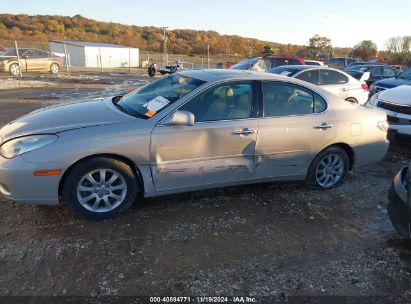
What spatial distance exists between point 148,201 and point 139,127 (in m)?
0.99

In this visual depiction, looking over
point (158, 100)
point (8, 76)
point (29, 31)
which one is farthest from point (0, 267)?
point (29, 31)

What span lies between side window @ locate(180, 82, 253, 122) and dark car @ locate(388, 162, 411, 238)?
65.5 inches

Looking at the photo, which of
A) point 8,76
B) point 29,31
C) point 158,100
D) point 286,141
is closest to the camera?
point 158,100

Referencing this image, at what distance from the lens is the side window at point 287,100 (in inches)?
172

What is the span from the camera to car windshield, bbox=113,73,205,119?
3994mm

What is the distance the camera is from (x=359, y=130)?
4.86m

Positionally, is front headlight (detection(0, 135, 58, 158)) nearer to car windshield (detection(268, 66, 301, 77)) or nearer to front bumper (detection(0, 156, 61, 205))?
front bumper (detection(0, 156, 61, 205))

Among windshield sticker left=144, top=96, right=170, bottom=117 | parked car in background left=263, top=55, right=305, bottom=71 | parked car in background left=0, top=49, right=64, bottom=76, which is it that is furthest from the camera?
parked car in background left=0, top=49, right=64, bottom=76

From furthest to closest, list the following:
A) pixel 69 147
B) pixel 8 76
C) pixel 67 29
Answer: pixel 67 29
pixel 8 76
pixel 69 147

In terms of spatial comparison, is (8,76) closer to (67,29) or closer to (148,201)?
(148,201)

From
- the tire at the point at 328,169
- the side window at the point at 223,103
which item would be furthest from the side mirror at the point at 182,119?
the tire at the point at 328,169

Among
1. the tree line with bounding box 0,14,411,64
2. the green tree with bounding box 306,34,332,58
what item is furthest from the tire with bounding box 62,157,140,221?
the green tree with bounding box 306,34,332,58

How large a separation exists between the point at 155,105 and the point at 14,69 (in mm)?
→ 19358

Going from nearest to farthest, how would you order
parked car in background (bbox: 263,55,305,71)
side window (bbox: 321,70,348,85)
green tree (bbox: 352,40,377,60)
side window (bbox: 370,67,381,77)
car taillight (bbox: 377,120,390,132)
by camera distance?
car taillight (bbox: 377,120,390,132), side window (bbox: 321,70,348,85), parked car in background (bbox: 263,55,305,71), side window (bbox: 370,67,381,77), green tree (bbox: 352,40,377,60)
